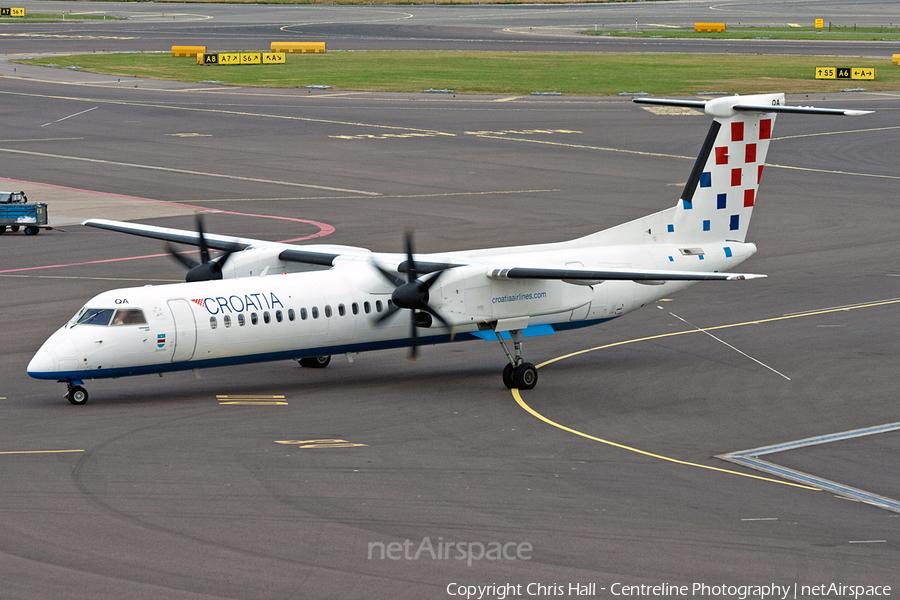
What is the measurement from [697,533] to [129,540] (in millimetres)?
8918

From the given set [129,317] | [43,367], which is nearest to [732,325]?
[129,317]

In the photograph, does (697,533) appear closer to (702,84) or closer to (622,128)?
(622,128)

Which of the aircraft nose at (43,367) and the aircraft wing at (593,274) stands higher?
the aircraft wing at (593,274)

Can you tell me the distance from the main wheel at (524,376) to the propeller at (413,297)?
1.84 metres

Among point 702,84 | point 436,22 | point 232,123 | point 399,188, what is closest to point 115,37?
point 436,22

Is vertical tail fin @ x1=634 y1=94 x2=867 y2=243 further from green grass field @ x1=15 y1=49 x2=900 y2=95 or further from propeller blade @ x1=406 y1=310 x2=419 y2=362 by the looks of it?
green grass field @ x1=15 y1=49 x2=900 y2=95

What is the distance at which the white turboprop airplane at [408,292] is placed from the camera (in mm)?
25938

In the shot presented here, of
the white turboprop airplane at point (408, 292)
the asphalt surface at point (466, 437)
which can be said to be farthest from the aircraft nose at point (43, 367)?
the asphalt surface at point (466, 437)

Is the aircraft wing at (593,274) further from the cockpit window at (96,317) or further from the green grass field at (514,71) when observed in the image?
the green grass field at (514,71)

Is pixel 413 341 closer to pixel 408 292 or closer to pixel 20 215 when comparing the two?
pixel 408 292

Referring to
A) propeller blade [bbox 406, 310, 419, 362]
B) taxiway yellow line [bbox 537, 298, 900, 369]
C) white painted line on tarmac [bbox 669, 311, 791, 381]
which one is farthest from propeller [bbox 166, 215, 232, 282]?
white painted line on tarmac [bbox 669, 311, 791, 381]

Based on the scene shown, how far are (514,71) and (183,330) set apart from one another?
84.2 m

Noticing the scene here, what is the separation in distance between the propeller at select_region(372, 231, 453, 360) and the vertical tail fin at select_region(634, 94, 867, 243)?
8078 millimetres

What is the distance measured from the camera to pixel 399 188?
59.0 meters
